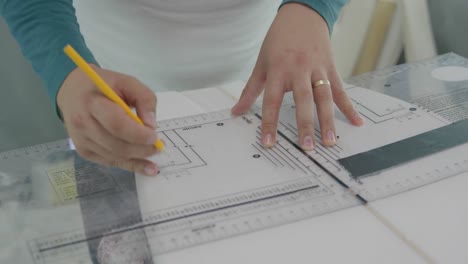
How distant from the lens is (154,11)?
2.77 feet

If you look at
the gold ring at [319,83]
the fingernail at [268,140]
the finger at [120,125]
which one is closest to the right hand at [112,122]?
the finger at [120,125]

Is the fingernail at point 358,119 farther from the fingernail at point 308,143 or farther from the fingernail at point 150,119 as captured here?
the fingernail at point 150,119

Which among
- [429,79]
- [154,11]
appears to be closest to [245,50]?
[154,11]

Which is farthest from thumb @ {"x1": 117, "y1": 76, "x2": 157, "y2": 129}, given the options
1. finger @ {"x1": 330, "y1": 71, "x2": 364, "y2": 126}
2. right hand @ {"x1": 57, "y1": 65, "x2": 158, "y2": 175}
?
finger @ {"x1": 330, "y1": 71, "x2": 364, "y2": 126}

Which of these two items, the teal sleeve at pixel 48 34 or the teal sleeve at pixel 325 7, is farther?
the teal sleeve at pixel 325 7

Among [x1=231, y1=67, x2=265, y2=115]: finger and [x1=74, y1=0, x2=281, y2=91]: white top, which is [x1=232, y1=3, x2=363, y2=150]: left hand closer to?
[x1=231, y1=67, x2=265, y2=115]: finger

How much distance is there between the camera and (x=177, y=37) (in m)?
0.88

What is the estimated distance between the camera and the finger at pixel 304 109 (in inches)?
25.4

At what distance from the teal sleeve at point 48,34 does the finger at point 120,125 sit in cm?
11

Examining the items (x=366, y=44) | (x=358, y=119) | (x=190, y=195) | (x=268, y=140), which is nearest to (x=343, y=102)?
(x=358, y=119)

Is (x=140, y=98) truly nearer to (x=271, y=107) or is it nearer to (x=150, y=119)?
(x=150, y=119)

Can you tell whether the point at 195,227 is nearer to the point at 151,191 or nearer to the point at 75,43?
the point at 151,191

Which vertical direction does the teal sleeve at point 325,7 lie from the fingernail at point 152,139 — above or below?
above

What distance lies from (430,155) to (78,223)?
1.31 ft
